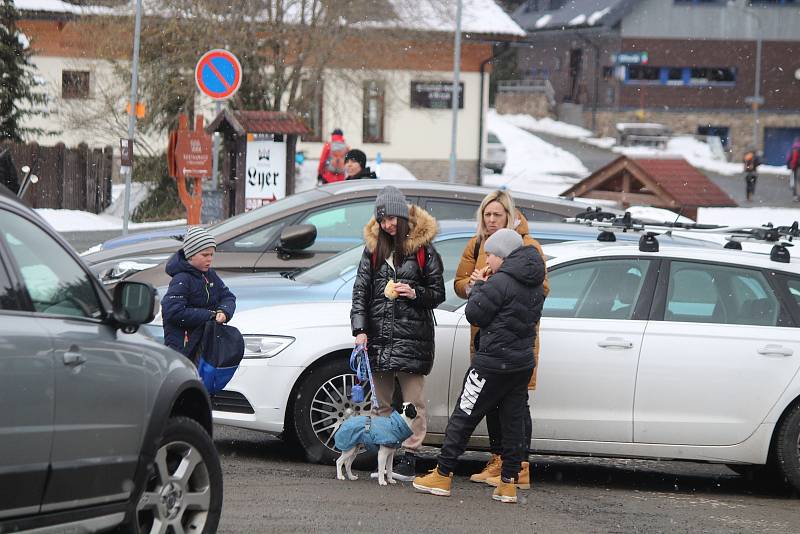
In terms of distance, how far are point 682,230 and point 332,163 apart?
7582mm

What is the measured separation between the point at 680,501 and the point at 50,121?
113 ft

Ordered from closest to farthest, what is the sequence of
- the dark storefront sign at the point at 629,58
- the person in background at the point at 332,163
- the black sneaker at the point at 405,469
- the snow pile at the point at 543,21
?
the black sneaker at the point at 405,469, the person in background at the point at 332,163, the dark storefront sign at the point at 629,58, the snow pile at the point at 543,21

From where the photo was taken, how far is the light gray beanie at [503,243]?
7008 mm

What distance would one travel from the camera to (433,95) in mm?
42875

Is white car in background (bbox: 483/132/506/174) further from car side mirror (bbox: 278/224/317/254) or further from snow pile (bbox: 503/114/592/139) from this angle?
car side mirror (bbox: 278/224/317/254)

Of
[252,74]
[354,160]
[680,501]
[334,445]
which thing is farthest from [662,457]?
[252,74]

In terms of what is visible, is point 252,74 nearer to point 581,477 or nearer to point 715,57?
point 581,477

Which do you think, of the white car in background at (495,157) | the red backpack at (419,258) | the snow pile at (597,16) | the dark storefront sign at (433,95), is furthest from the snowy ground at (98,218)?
the snow pile at (597,16)

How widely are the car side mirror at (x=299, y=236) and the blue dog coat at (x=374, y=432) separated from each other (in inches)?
137

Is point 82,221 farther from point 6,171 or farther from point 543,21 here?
point 543,21

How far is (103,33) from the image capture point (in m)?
31.9

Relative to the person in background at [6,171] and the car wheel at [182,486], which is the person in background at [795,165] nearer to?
the person in background at [6,171]

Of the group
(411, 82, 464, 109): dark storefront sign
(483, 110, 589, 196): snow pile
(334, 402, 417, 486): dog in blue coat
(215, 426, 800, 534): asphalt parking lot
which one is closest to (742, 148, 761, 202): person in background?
(483, 110, 589, 196): snow pile

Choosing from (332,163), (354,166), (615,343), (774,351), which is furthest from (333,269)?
(332,163)
